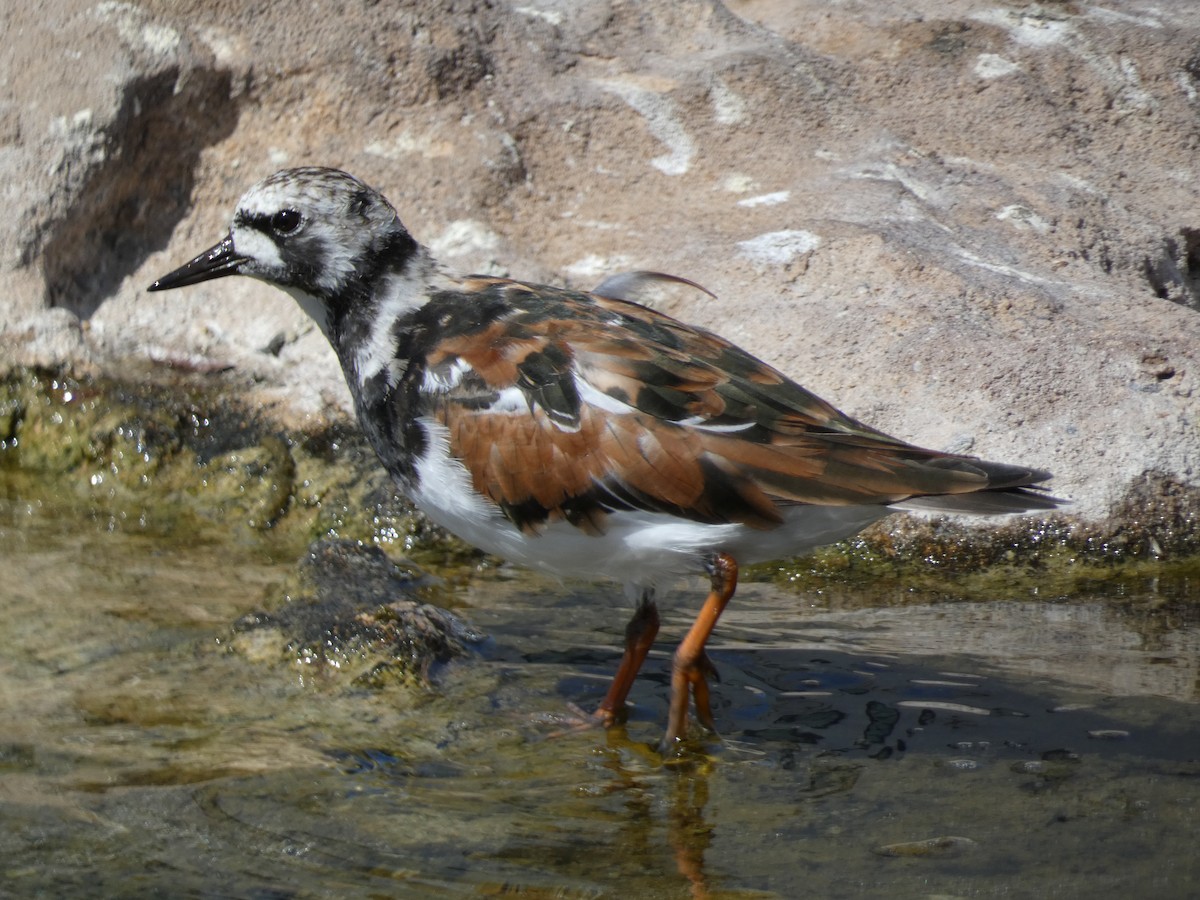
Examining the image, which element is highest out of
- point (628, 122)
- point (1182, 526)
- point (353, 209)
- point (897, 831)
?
point (628, 122)

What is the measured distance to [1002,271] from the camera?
6723 millimetres

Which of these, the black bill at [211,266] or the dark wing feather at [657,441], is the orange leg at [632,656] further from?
the black bill at [211,266]

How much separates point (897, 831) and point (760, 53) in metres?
4.87

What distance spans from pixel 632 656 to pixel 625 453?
0.84 meters

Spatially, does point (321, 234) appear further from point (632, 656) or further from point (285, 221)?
point (632, 656)

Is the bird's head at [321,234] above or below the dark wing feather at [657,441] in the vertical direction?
above

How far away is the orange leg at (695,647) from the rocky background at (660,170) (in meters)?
1.84

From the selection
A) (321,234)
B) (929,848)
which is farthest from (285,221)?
(929,848)

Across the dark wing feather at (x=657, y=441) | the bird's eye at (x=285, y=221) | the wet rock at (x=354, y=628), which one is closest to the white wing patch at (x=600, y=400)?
the dark wing feather at (x=657, y=441)

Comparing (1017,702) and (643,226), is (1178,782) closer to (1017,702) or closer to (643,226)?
(1017,702)

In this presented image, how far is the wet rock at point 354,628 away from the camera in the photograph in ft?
16.3

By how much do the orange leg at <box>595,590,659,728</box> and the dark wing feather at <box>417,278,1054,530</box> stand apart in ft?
1.84

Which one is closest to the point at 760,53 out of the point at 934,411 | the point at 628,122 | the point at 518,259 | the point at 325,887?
the point at 628,122

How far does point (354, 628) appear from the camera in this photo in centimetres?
504
